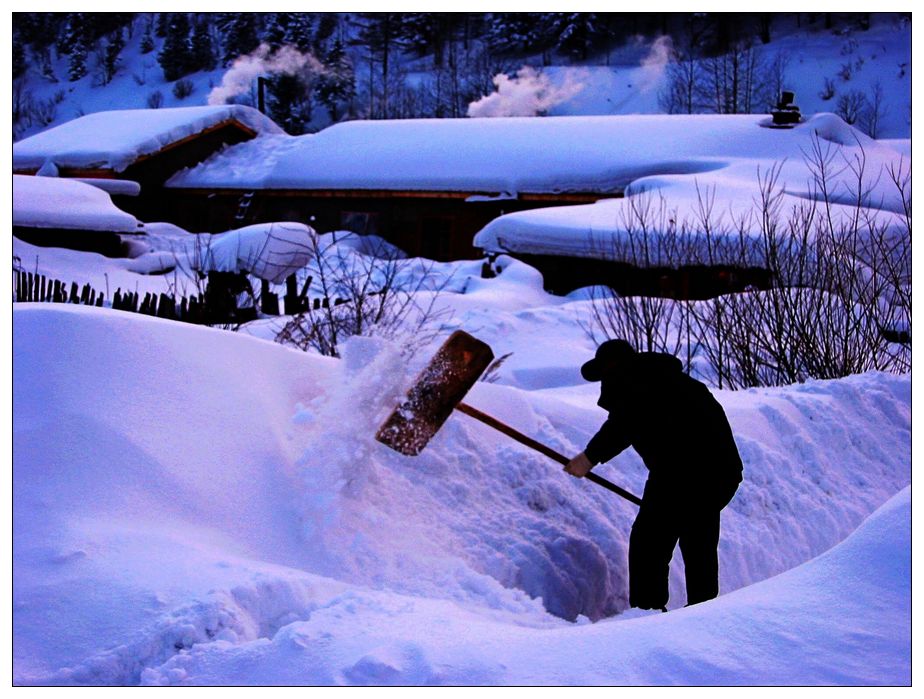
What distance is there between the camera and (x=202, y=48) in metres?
38.7

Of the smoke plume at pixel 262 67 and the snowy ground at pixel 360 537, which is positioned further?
the smoke plume at pixel 262 67

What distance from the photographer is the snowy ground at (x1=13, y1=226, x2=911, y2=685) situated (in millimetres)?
2477

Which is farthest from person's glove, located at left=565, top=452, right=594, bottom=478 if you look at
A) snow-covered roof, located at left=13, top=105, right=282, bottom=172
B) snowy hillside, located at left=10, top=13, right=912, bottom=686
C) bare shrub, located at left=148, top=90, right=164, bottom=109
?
bare shrub, located at left=148, top=90, right=164, bottom=109

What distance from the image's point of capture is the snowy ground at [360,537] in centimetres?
248

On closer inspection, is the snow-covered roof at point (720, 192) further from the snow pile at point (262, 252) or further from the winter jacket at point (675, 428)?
the winter jacket at point (675, 428)

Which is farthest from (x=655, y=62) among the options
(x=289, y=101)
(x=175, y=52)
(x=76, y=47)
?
(x=76, y=47)

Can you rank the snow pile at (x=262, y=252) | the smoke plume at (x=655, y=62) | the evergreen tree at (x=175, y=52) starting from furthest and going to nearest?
the smoke plume at (x=655, y=62) < the evergreen tree at (x=175, y=52) < the snow pile at (x=262, y=252)

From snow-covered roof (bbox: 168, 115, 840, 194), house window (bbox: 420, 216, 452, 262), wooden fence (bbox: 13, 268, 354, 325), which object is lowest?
wooden fence (bbox: 13, 268, 354, 325)

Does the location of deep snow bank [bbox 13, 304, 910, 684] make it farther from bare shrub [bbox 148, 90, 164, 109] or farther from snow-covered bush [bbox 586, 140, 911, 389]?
bare shrub [bbox 148, 90, 164, 109]

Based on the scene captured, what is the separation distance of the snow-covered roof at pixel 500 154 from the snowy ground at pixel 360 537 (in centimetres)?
1382

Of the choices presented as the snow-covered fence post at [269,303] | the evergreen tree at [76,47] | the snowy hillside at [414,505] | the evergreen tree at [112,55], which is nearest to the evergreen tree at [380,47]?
the evergreen tree at [112,55]

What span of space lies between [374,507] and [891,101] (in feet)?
118

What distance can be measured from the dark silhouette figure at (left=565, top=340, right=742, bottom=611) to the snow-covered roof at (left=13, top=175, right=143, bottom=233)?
1547cm

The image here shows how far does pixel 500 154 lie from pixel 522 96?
55.9 feet
